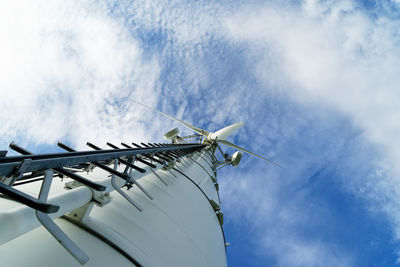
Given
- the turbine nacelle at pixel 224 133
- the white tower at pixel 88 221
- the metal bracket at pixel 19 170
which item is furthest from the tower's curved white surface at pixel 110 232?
the turbine nacelle at pixel 224 133

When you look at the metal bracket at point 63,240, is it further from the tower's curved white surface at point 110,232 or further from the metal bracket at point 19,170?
the metal bracket at point 19,170

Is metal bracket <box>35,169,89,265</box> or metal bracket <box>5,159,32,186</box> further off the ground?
metal bracket <box>5,159,32,186</box>

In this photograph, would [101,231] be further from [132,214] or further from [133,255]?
[132,214]

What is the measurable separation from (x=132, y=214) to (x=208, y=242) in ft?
5.82

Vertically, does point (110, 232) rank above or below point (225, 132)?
below

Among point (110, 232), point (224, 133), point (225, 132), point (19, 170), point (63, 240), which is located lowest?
point (63, 240)

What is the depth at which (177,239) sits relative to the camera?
9.83ft

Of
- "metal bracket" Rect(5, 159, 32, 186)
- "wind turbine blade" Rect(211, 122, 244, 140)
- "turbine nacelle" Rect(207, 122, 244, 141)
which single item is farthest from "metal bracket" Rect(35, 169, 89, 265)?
"wind turbine blade" Rect(211, 122, 244, 140)

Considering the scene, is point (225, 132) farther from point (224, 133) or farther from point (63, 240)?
point (63, 240)

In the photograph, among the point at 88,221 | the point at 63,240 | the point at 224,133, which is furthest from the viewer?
the point at 224,133

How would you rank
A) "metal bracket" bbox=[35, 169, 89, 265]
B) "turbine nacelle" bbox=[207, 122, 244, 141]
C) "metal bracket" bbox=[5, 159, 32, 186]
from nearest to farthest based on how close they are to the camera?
"metal bracket" bbox=[35, 169, 89, 265] < "metal bracket" bbox=[5, 159, 32, 186] < "turbine nacelle" bbox=[207, 122, 244, 141]

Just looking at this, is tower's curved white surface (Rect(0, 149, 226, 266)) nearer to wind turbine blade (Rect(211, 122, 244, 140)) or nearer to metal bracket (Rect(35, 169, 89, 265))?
metal bracket (Rect(35, 169, 89, 265))

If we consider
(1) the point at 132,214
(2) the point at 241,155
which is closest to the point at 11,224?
(1) the point at 132,214

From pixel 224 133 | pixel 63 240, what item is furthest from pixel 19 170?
pixel 224 133
